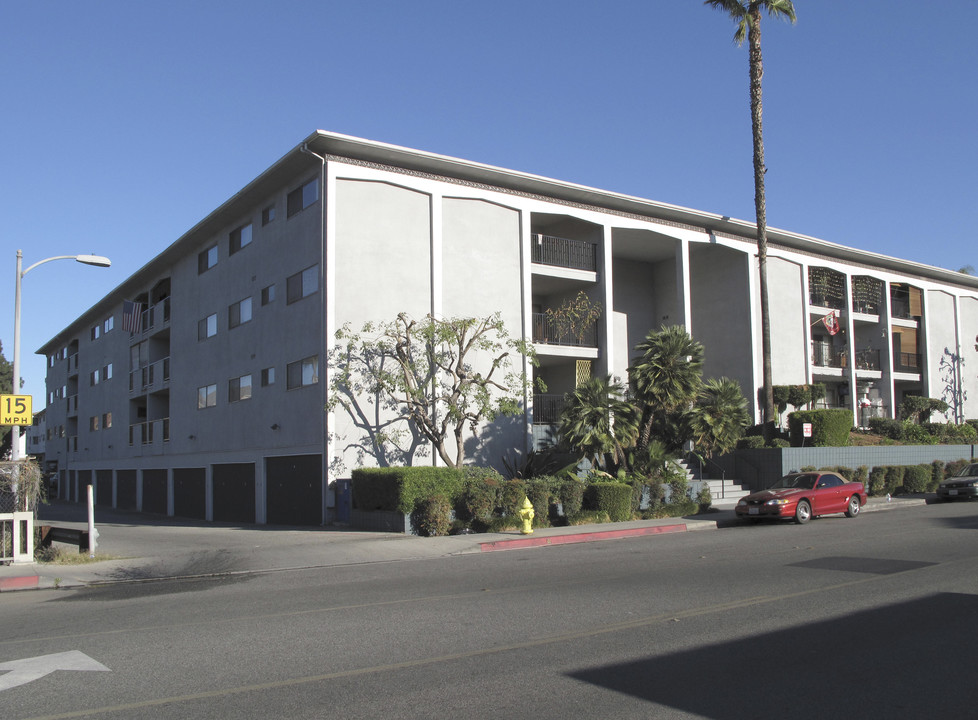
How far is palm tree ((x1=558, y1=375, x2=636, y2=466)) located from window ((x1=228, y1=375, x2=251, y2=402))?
11016 mm

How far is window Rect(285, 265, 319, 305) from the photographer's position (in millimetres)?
24328

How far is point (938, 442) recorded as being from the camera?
35875 millimetres

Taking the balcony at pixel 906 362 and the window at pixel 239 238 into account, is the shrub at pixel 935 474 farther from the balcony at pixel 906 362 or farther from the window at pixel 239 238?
the window at pixel 239 238

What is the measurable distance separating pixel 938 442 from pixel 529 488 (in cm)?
2340

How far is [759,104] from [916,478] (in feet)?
49.3

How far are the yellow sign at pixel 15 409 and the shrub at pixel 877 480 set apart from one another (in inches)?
1038

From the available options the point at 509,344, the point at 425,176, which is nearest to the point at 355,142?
the point at 425,176

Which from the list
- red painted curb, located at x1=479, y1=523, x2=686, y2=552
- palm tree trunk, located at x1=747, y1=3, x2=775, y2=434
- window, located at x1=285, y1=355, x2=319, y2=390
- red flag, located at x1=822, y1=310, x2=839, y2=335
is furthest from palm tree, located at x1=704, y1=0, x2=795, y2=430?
window, located at x1=285, y1=355, x2=319, y2=390

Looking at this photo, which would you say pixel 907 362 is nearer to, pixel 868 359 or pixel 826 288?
pixel 868 359

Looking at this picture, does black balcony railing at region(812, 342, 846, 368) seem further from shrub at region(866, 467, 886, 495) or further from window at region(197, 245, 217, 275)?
window at region(197, 245, 217, 275)

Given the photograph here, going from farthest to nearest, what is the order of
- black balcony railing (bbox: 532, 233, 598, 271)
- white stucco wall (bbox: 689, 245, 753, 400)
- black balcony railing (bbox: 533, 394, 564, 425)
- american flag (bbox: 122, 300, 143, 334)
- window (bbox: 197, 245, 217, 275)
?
american flag (bbox: 122, 300, 143, 334)
white stucco wall (bbox: 689, 245, 753, 400)
window (bbox: 197, 245, 217, 275)
black balcony railing (bbox: 532, 233, 598, 271)
black balcony railing (bbox: 533, 394, 564, 425)

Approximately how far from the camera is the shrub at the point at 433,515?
19.8m

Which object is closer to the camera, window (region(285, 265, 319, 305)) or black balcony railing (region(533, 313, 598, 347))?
window (region(285, 265, 319, 305))

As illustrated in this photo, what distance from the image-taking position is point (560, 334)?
1117 inches
